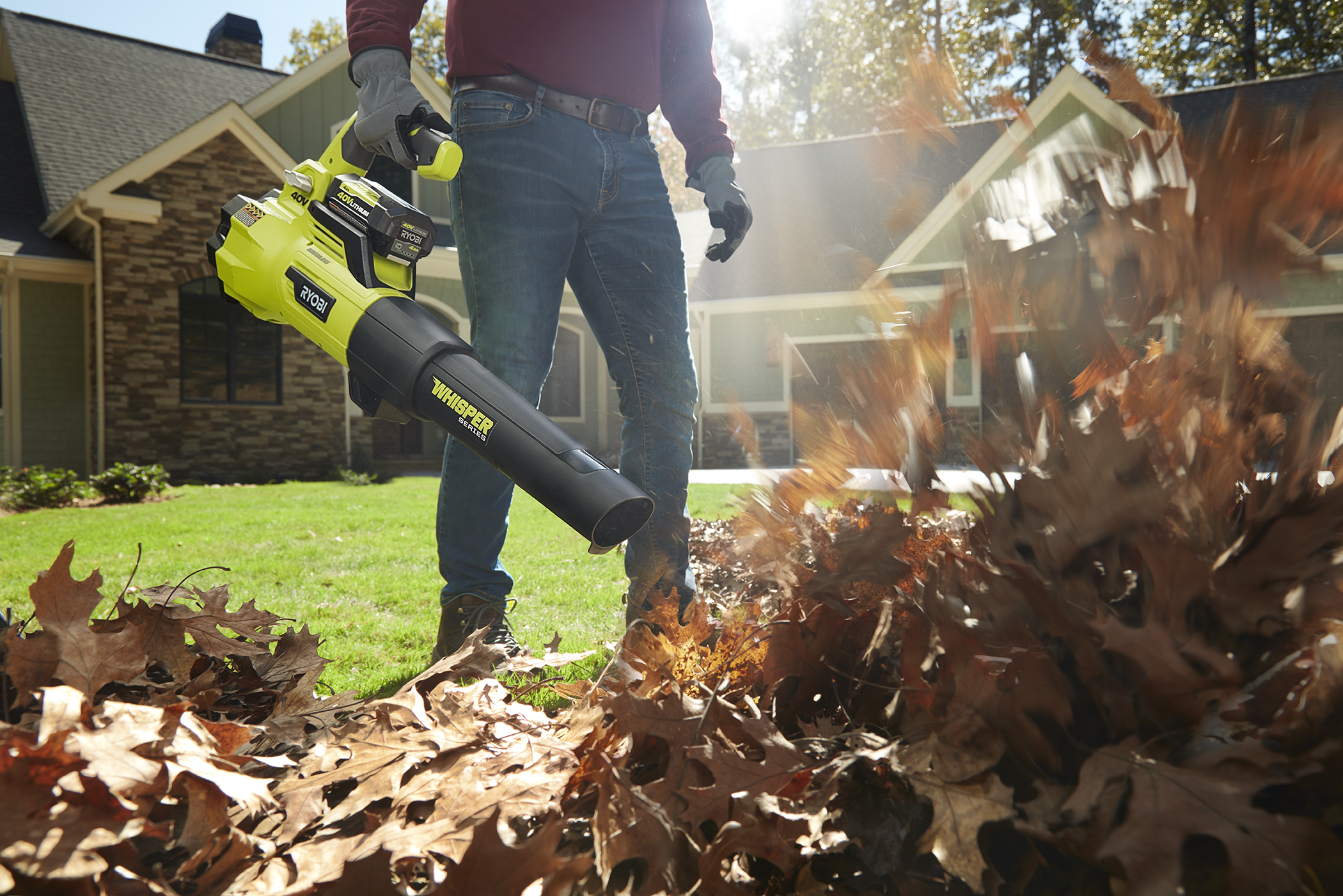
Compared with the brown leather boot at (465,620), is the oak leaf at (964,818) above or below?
above

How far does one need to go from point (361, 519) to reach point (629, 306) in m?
5.03

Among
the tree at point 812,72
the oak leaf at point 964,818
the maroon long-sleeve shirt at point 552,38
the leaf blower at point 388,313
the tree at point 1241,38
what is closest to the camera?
the oak leaf at point 964,818

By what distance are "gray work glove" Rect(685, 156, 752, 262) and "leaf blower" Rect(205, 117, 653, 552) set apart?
98cm

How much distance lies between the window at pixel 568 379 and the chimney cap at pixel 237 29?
962cm

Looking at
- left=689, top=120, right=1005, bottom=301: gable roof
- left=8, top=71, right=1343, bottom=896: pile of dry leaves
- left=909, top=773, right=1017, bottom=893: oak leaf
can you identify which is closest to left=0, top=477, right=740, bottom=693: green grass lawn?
left=8, top=71, right=1343, bottom=896: pile of dry leaves

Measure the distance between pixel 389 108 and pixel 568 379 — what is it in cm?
1595

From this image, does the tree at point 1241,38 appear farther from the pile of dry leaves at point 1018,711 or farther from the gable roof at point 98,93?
the pile of dry leaves at point 1018,711

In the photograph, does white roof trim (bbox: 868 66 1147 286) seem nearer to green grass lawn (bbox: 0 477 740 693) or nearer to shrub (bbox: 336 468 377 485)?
green grass lawn (bbox: 0 477 740 693)

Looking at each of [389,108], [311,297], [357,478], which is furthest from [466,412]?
[357,478]

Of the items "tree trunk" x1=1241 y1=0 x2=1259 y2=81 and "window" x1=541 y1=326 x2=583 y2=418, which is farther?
"tree trunk" x1=1241 y1=0 x2=1259 y2=81

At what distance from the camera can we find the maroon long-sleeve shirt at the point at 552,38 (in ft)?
7.71

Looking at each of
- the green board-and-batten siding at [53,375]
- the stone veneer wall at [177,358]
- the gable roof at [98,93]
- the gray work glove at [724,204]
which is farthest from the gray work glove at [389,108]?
the gable roof at [98,93]

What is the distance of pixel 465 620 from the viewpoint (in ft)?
8.05

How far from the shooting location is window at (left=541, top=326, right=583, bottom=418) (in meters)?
17.9
